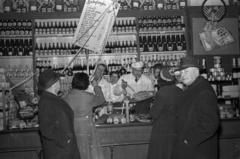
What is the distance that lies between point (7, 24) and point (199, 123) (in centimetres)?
510

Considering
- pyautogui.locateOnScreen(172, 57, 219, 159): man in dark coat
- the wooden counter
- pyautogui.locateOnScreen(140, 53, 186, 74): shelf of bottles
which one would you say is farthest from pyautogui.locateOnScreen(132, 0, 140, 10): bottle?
pyautogui.locateOnScreen(172, 57, 219, 159): man in dark coat

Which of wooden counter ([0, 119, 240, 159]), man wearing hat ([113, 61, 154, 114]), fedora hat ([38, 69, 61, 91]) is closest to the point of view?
fedora hat ([38, 69, 61, 91])

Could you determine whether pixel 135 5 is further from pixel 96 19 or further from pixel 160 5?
pixel 96 19

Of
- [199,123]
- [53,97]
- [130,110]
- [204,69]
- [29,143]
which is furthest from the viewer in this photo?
[204,69]

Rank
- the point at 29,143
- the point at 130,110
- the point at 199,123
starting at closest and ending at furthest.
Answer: the point at 199,123 < the point at 29,143 < the point at 130,110

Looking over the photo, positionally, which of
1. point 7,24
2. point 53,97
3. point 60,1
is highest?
point 60,1

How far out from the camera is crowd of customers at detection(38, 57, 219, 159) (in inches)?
90.9

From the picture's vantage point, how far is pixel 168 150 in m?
3.02

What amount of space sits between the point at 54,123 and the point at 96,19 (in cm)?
245

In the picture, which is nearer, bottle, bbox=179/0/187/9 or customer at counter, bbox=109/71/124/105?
customer at counter, bbox=109/71/124/105

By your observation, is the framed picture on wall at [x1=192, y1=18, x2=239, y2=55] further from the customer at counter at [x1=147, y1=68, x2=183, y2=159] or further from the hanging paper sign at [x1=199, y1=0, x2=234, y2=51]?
the customer at counter at [x1=147, y1=68, x2=183, y2=159]

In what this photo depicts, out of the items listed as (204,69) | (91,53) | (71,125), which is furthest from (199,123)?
(91,53)

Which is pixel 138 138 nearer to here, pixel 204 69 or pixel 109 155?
pixel 109 155

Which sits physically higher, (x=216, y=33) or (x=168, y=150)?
(x=216, y=33)
